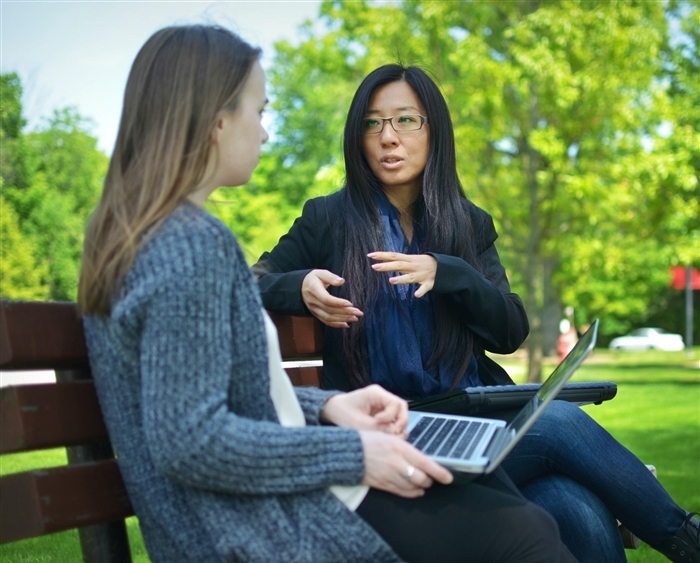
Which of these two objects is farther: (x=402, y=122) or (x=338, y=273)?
(x=402, y=122)

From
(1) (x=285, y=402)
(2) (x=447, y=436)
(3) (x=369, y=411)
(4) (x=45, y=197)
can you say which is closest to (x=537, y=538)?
(2) (x=447, y=436)

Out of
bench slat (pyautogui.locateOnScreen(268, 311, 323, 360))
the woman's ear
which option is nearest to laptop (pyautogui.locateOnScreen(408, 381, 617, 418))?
bench slat (pyautogui.locateOnScreen(268, 311, 323, 360))

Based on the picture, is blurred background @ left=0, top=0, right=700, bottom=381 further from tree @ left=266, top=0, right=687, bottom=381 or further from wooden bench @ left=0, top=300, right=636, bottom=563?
wooden bench @ left=0, top=300, right=636, bottom=563

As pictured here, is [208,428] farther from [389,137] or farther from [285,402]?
[389,137]

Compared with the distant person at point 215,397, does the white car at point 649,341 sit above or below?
below

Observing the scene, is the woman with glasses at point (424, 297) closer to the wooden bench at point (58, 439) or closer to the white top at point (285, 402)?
the white top at point (285, 402)

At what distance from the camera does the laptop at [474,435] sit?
1.97m

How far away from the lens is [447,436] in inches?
88.4

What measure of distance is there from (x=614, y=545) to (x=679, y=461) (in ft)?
20.4

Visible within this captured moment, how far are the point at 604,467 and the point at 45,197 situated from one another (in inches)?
951

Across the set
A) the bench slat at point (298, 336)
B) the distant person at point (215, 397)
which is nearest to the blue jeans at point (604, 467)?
the bench slat at point (298, 336)

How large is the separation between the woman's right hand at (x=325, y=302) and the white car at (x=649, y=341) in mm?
53764

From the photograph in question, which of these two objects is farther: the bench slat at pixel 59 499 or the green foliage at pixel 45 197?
the green foliage at pixel 45 197

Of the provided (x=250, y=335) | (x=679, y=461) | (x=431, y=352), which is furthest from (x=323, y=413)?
(x=679, y=461)
